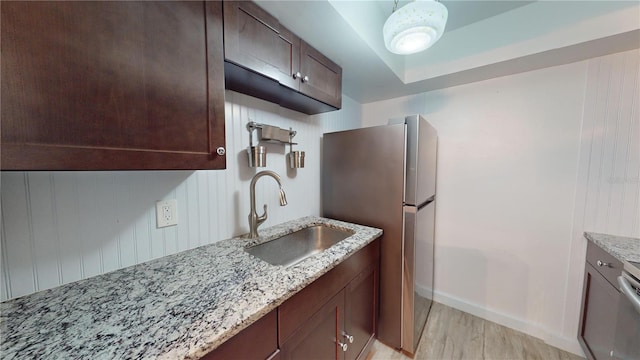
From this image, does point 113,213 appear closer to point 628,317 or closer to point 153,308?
point 153,308

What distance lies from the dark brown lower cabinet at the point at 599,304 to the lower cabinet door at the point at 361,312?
1203 millimetres

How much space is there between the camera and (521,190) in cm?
161

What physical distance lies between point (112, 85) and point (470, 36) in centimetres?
216

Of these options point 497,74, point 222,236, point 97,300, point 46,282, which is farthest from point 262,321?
point 497,74

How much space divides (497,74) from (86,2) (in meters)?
2.32

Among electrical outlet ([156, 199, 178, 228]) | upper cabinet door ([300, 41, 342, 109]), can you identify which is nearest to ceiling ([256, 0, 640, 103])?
upper cabinet door ([300, 41, 342, 109])

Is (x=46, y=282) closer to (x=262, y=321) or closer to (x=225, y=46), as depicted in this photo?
(x=262, y=321)

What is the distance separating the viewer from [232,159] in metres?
1.22

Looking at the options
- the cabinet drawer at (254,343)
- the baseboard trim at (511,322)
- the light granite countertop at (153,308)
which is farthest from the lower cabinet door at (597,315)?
the cabinet drawer at (254,343)

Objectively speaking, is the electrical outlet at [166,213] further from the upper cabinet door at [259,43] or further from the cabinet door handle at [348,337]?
the cabinet door handle at [348,337]

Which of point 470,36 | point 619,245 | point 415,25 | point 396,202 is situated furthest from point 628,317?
point 470,36

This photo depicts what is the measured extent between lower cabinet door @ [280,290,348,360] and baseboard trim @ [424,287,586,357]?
748mm

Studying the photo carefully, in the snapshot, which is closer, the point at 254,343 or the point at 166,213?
the point at 254,343

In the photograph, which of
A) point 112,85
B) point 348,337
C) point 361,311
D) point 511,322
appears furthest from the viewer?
point 511,322
